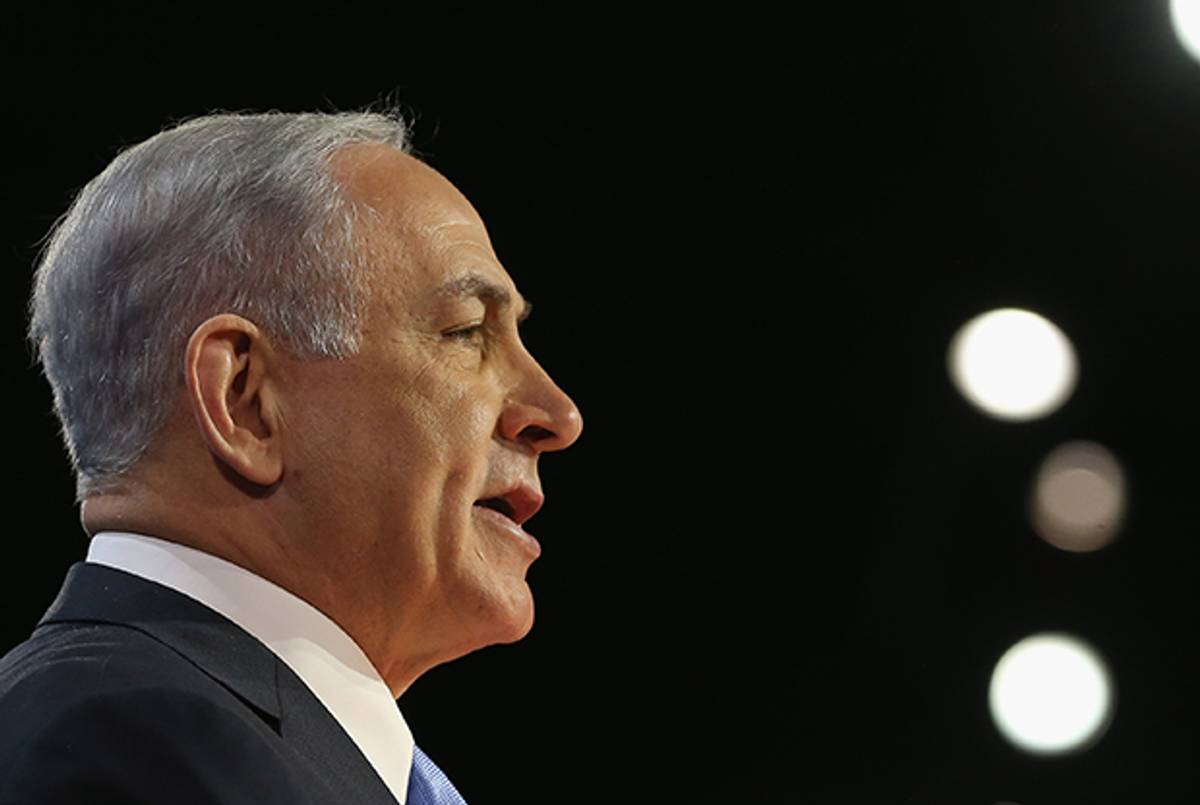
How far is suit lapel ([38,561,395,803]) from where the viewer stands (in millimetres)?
1390

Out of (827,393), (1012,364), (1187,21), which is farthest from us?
(827,393)

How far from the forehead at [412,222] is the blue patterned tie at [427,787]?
17.1 inches

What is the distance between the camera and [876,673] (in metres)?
4.02

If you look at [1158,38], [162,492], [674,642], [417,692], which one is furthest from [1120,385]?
[162,492]

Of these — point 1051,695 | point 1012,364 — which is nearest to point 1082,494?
Answer: point 1012,364

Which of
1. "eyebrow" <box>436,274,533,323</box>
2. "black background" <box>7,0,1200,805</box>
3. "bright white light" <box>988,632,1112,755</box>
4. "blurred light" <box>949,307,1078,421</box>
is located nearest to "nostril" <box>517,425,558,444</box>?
"eyebrow" <box>436,274,533,323</box>

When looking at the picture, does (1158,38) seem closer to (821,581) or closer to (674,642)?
(821,581)

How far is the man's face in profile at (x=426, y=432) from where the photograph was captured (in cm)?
157

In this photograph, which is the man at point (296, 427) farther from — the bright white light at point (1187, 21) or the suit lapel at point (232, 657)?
the bright white light at point (1187, 21)

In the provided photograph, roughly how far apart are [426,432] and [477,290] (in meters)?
0.18

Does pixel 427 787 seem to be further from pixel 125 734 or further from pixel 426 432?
pixel 125 734

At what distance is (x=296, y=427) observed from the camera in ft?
5.16

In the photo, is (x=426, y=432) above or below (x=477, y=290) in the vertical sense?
below

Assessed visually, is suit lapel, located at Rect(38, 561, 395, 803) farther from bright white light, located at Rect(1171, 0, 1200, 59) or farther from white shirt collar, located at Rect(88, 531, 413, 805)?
bright white light, located at Rect(1171, 0, 1200, 59)
